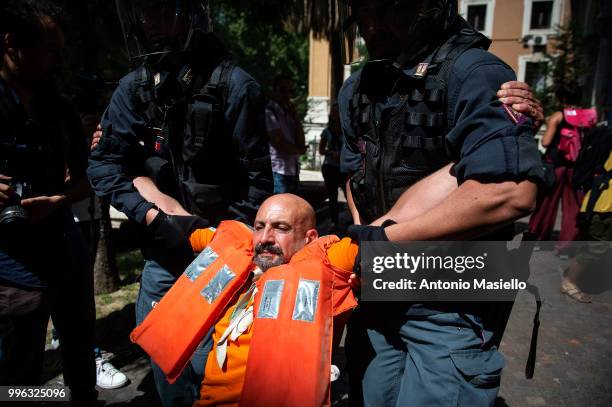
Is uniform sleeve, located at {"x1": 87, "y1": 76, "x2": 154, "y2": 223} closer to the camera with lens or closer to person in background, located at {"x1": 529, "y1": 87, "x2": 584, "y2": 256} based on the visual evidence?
the camera with lens

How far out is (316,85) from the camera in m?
26.3

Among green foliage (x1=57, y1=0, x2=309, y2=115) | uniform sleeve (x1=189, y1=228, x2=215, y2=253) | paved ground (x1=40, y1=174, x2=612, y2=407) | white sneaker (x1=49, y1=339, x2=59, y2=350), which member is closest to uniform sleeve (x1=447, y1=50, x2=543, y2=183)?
Answer: uniform sleeve (x1=189, y1=228, x2=215, y2=253)

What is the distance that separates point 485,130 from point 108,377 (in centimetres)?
303

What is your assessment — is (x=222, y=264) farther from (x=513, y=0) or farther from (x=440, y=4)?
(x=513, y=0)

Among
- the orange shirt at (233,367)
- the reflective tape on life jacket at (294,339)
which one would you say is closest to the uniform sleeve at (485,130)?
the orange shirt at (233,367)

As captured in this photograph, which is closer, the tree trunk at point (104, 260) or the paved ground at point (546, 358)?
the paved ground at point (546, 358)

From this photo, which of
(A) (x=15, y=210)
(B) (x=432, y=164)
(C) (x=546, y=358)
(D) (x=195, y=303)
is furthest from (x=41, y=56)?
(C) (x=546, y=358)

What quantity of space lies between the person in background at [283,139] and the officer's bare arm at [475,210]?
464 cm

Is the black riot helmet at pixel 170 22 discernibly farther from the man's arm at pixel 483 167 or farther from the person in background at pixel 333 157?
the person in background at pixel 333 157

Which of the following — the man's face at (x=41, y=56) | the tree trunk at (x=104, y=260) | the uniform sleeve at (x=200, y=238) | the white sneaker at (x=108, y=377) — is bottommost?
the white sneaker at (x=108, y=377)

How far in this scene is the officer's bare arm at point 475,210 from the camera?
125cm

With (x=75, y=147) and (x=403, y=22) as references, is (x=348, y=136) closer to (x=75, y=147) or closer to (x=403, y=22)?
(x=403, y=22)

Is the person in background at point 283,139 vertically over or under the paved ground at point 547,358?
over

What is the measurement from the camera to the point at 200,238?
206 cm
